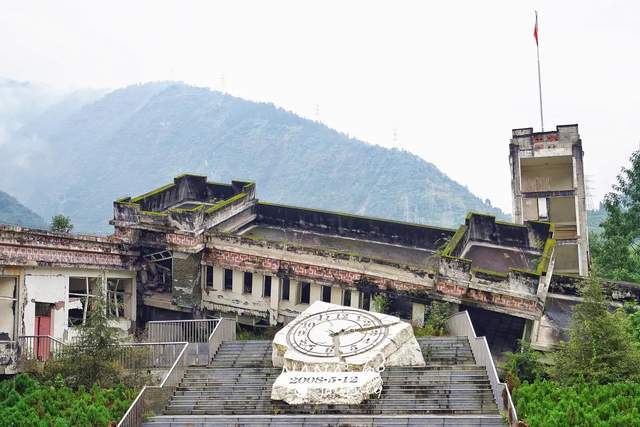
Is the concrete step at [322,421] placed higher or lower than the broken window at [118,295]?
lower

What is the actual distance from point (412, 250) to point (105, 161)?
15296 centimetres

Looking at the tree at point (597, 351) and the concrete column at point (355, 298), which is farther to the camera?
the concrete column at point (355, 298)

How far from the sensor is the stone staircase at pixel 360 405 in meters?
20.8

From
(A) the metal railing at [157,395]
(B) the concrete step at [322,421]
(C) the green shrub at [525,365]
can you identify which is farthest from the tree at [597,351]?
(A) the metal railing at [157,395]

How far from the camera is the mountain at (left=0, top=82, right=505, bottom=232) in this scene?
140 m

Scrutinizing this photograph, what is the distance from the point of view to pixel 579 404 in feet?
68.0

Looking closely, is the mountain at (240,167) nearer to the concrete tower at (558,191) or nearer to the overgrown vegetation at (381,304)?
the concrete tower at (558,191)

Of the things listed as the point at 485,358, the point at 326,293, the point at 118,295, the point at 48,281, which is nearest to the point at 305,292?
the point at 326,293

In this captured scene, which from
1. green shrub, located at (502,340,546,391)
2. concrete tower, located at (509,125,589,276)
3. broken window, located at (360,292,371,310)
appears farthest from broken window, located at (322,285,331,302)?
concrete tower, located at (509,125,589,276)

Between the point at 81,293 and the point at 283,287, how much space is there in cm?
814

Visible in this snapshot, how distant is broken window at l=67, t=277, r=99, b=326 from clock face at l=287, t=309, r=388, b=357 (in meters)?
11.2

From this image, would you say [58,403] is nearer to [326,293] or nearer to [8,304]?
[8,304]

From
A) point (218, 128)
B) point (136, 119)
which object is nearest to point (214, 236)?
point (218, 128)

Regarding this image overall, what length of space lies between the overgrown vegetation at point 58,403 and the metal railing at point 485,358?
9.46 metres
